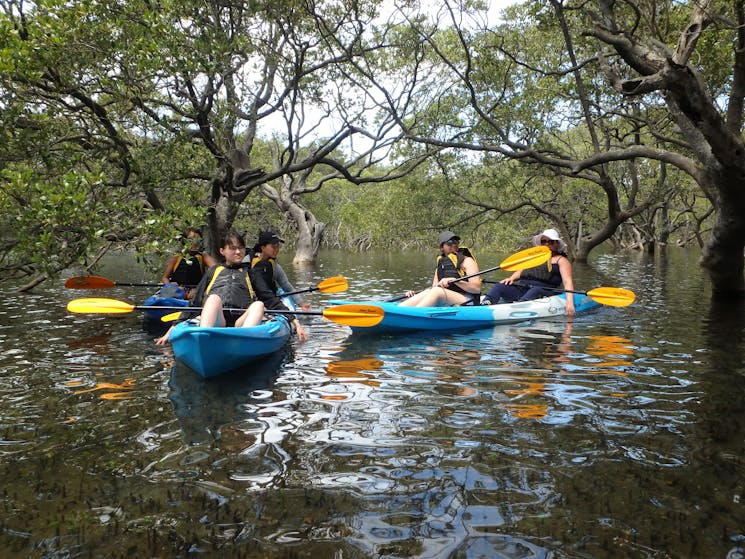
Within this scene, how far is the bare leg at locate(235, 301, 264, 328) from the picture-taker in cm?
570

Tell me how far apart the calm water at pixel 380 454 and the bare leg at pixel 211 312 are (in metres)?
0.58

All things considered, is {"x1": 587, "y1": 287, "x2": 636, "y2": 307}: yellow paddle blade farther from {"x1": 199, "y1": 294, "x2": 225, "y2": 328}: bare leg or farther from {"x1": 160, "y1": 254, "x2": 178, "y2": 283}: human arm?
{"x1": 160, "y1": 254, "x2": 178, "y2": 283}: human arm

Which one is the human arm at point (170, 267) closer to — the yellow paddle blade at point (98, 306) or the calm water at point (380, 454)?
the calm water at point (380, 454)

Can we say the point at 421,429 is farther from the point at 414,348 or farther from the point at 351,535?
the point at 414,348

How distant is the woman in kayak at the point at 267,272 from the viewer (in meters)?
6.85

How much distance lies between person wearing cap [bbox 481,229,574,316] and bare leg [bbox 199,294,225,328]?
15.7ft

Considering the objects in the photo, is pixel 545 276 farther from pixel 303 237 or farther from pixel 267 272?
pixel 303 237

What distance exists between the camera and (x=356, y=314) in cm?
663

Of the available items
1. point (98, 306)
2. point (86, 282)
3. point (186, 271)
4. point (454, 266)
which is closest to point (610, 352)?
point (454, 266)

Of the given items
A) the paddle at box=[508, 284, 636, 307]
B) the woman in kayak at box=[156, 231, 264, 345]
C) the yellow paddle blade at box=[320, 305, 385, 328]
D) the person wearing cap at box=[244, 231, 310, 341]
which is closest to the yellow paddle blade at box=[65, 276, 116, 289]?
the person wearing cap at box=[244, 231, 310, 341]

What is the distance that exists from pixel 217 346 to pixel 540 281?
594cm

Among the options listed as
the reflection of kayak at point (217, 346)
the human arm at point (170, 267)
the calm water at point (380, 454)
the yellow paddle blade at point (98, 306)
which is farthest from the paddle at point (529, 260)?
the human arm at point (170, 267)

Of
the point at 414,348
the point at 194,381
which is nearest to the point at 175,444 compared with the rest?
the point at 194,381

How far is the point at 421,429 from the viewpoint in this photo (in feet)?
12.3
